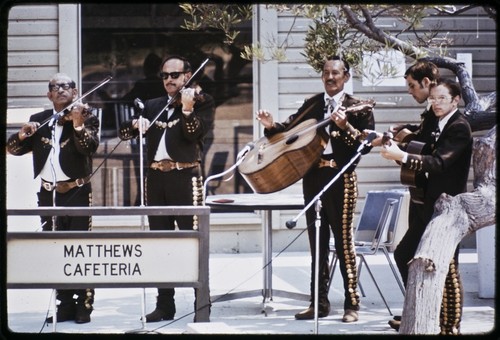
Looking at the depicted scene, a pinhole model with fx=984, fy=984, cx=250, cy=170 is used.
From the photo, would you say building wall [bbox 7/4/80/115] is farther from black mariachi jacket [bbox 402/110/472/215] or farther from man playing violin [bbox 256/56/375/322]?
black mariachi jacket [bbox 402/110/472/215]

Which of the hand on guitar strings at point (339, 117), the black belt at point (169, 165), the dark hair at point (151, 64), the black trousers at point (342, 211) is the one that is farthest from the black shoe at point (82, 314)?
the dark hair at point (151, 64)

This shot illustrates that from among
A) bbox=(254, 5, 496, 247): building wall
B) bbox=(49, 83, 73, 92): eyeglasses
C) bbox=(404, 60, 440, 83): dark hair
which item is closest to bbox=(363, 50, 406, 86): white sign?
bbox=(404, 60, 440, 83): dark hair

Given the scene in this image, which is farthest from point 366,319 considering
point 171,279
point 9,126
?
point 9,126

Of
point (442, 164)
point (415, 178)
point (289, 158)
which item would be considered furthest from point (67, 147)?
point (442, 164)

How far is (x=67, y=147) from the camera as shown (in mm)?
7926

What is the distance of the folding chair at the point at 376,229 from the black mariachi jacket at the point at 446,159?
1.67 meters

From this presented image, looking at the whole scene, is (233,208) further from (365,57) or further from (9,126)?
(9,126)

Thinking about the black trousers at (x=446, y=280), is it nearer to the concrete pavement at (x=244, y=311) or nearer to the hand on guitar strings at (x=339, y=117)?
the concrete pavement at (x=244, y=311)

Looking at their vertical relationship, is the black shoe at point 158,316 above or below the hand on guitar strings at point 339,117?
below

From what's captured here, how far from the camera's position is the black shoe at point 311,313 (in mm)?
7933

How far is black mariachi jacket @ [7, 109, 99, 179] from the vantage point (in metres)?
7.87

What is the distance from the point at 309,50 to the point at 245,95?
3993mm

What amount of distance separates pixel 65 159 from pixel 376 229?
2825mm

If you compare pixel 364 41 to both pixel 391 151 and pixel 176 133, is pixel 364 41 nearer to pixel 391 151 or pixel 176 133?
pixel 176 133
